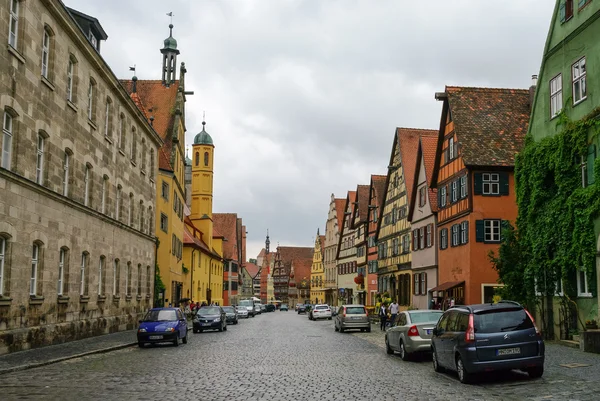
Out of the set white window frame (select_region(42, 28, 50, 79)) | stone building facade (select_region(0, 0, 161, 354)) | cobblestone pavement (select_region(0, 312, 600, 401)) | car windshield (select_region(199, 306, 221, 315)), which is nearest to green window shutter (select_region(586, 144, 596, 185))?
cobblestone pavement (select_region(0, 312, 600, 401))

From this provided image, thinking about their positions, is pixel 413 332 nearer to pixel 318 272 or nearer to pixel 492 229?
pixel 492 229

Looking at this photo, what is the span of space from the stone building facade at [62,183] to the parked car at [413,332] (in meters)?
10.8

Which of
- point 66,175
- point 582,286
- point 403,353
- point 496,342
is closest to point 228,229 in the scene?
point 66,175

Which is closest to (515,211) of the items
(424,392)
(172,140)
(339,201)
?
(424,392)

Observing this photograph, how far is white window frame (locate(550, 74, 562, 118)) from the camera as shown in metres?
25.3

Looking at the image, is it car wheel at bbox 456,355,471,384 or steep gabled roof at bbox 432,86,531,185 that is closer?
car wheel at bbox 456,355,471,384

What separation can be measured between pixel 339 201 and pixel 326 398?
7937 cm

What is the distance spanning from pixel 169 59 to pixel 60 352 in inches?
1914

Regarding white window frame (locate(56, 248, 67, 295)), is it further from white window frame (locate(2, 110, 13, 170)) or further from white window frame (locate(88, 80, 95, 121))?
white window frame (locate(88, 80, 95, 121))

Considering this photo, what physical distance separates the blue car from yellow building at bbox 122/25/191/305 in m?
11.1

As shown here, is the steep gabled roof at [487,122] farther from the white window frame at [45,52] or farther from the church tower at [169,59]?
the church tower at [169,59]

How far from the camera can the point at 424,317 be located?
65.6 ft

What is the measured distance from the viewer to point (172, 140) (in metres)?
54.2

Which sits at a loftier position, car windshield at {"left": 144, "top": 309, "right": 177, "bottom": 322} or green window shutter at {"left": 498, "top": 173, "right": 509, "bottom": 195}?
green window shutter at {"left": 498, "top": 173, "right": 509, "bottom": 195}
